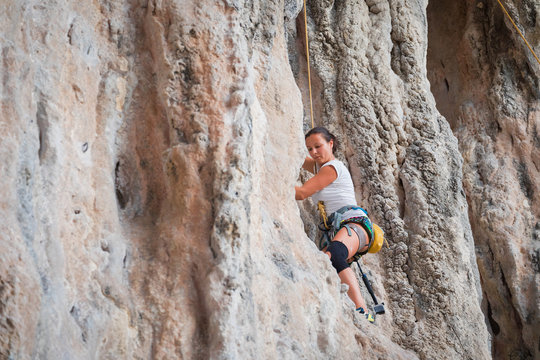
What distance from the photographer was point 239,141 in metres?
1.88

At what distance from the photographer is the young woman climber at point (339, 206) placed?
8.72 feet

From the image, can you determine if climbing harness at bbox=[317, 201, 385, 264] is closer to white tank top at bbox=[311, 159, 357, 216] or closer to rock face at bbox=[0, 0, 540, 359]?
white tank top at bbox=[311, 159, 357, 216]

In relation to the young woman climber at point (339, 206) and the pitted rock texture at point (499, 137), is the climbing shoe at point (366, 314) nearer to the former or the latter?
the young woman climber at point (339, 206)

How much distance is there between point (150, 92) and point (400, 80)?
2123 millimetres

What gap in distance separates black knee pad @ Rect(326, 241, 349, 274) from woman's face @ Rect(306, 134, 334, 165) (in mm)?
423

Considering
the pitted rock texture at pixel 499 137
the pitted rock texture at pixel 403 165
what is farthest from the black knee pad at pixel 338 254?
the pitted rock texture at pixel 499 137

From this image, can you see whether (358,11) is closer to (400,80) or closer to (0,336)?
(400,80)

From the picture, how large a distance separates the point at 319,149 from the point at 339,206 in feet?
0.91

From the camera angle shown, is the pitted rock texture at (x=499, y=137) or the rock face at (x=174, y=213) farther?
the pitted rock texture at (x=499, y=137)

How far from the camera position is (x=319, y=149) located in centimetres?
288

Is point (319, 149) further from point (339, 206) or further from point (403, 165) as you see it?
point (403, 165)

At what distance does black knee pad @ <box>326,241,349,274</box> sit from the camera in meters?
2.63

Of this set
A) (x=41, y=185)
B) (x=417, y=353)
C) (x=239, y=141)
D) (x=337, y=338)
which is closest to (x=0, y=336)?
(x=41, y=185)

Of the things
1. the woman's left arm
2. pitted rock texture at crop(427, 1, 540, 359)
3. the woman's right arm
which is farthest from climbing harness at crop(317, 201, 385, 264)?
pitted rock texture at crop(427, 1, 540, 359)
